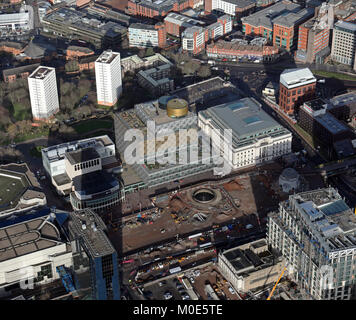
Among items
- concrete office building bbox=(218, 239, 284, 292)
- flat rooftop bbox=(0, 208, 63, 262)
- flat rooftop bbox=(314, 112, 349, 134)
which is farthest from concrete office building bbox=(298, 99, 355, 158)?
flat rooftop bbox=(0, 208, 63, 262)

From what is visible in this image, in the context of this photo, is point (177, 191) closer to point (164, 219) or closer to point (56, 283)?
point (164, 219)

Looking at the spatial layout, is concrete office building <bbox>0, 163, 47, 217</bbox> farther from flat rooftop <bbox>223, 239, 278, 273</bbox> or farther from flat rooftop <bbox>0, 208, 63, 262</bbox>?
flat rooftop <bbox>223, 239, 278, 273</bbox>

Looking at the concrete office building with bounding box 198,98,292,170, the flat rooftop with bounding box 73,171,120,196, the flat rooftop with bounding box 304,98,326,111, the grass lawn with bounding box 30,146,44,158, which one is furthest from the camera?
the flat rooftop with bounding box 304,98,326,111

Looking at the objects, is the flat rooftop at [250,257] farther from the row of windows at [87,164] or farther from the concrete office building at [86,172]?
the row of windows at [87,164]

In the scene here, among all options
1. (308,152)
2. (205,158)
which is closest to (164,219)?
(205,158)

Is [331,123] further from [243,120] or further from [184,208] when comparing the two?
[184,208]

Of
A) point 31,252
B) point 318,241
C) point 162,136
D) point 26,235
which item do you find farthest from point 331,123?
point 31,252

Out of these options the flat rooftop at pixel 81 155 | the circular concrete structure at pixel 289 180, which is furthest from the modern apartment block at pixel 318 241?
the flat rooftop at pixel 81 155
